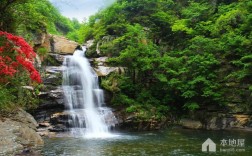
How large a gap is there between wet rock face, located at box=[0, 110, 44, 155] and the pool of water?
39.8 inches

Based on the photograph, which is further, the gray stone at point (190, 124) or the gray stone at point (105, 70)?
the gray stone at point (105, 70)

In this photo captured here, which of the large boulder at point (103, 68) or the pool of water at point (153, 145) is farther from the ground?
the large boulder at point (103, 68)

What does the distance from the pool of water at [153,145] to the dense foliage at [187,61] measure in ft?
10.8

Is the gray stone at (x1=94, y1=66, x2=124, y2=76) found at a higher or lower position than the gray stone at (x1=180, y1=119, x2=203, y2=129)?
higher

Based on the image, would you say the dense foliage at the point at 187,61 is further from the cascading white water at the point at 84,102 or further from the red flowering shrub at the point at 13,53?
the red flowering shrub at the point at 13,53

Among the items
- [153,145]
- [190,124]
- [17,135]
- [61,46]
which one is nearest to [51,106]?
[61,46]

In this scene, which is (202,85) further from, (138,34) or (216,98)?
(138,34)

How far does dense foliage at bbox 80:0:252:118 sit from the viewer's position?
19.4 m

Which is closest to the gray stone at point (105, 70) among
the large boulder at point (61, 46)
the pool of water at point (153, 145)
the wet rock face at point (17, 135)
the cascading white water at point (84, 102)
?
the cascading white water at point (84, 102)

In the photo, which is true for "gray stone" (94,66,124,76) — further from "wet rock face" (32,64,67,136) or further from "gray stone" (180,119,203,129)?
"gray stone" (180,119,203,129)

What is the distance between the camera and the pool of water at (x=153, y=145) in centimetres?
1193

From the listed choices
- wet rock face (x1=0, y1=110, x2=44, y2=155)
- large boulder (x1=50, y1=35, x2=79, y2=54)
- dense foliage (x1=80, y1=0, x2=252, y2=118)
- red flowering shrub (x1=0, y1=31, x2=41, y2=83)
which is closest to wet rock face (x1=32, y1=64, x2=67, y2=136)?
dense foliage (x1=80, y1=0, x2=252, y2=118)

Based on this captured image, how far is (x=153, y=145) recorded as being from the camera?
13.7 metres

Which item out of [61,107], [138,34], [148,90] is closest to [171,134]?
[148,90]
